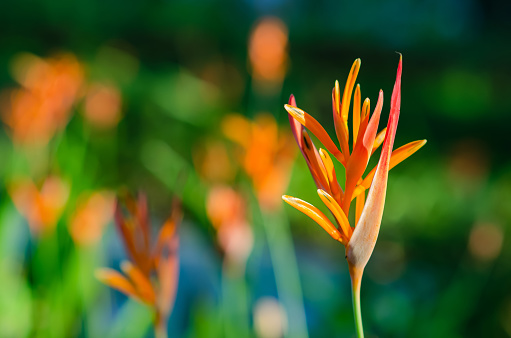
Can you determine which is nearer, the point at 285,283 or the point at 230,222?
the point at 230,222

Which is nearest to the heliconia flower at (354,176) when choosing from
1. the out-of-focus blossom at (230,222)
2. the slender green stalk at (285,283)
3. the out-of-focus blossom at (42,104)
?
the out-of-focus blossom at (230,222)

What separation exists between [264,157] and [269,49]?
0.76 ft

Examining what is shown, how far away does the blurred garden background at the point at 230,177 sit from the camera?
0.62 metres

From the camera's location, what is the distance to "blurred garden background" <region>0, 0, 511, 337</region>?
0.62 m

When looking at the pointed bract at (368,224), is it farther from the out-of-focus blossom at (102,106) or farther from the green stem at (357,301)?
the out-of-focus blossom at (102,106)

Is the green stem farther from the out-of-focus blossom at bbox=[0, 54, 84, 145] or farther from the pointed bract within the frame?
the out-of-focus blossom at bbox=[0, 54, 84, 145]

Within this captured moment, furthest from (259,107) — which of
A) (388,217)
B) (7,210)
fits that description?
(7,210)

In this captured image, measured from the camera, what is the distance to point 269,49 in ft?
2.34

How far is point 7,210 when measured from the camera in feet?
2.51

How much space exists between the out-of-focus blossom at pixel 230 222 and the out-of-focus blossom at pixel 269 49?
249mm

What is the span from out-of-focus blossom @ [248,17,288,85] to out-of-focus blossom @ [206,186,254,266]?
0.25 meters

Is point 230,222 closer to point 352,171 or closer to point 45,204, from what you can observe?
point 45,204

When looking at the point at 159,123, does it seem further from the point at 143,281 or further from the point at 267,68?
the point at 143,281

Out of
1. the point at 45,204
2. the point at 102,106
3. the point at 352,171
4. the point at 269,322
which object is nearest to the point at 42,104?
the point at 45,204
